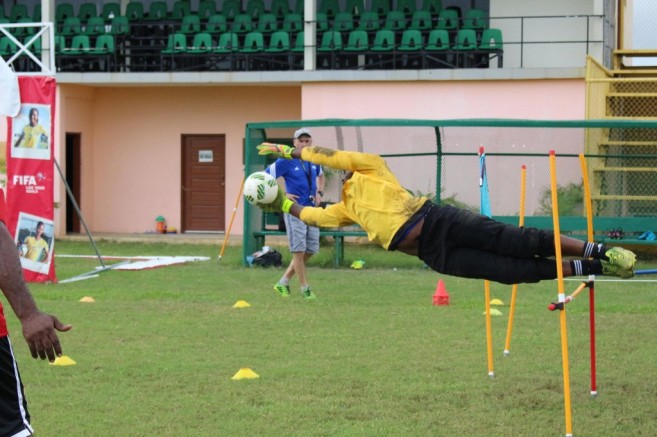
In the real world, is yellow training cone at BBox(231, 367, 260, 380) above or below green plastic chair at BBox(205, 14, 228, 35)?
below

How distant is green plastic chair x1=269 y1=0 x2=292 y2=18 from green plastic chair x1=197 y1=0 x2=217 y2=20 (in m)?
1.52

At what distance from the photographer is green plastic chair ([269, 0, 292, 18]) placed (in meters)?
28.1

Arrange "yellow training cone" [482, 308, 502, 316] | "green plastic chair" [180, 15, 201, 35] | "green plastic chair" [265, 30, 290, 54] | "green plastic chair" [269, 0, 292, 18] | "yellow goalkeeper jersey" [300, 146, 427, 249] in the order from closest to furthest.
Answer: "yellow goalkeeper jersey" [300, 146, 427, 249], "yellow training cone" [482, 308, 502, 316], "green plastic chair" [265, 30, 290, 54], "green plastic chair" [180, 15, 201, 35], "green plastic chair" [269, 0, 292, 18]

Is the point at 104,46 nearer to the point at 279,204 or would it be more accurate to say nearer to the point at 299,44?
the point at 299,44

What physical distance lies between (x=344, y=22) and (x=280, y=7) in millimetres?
2302

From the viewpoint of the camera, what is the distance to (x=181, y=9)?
28.5m

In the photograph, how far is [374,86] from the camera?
83.0 feet

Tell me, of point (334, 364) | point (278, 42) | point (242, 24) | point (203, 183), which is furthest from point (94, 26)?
point (334, 364)

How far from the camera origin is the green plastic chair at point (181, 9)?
2842 cm

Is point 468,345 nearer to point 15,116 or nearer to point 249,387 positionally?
point 249,387

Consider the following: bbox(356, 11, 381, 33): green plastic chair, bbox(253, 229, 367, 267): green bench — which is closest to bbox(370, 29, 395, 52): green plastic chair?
bbox(356, 11, 381, 33): green plastic chair

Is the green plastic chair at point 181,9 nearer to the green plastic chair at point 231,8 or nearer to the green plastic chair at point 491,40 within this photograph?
the green plastic chair at point 231,8

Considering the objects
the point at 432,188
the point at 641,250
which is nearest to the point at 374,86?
the point at 432,188

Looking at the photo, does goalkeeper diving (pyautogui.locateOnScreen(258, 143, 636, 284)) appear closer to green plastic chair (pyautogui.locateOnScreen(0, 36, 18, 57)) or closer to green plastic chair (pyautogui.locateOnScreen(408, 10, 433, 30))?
green plastic chair (pyautogui.locateOnScreen(408, 10, 433, 30))
